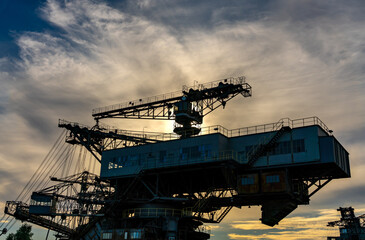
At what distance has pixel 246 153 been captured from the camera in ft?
170

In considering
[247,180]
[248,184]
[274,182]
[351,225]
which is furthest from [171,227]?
[351,225]

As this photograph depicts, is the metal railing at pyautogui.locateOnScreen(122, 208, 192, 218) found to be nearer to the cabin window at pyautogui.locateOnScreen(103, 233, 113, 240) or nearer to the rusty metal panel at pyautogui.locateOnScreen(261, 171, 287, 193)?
the cabin window at pyautogui.locateOnScreen(103, 233, 113, 240)

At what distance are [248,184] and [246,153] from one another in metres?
4.92

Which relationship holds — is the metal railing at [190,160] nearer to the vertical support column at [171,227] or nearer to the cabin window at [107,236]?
the vertical support column at [171,227]

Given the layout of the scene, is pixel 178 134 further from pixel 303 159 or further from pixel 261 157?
pixel 303 159

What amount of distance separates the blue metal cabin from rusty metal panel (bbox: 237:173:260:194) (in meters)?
1.35

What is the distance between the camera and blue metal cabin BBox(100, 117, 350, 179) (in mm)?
46844

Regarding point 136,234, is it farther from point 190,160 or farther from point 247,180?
point 247,180

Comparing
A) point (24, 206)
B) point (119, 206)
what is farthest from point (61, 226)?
point (119, 206)

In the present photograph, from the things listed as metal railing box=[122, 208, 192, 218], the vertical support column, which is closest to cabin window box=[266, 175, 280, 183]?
metal railing box=[122, 208, 192, 218]

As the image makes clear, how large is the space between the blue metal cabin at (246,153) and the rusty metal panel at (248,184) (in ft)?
4.43

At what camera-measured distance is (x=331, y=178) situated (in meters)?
49.3

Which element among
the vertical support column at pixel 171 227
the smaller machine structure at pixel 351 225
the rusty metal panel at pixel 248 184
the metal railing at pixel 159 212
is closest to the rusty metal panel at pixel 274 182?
the rusty metal panel at pixel 248 184

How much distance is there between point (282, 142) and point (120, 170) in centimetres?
2660
